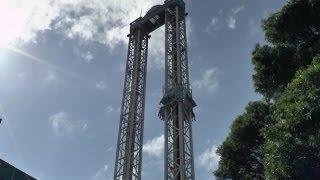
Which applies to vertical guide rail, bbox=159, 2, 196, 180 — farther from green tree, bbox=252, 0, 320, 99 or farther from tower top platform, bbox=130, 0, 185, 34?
green tree, bbox=252, 0, 320, 99

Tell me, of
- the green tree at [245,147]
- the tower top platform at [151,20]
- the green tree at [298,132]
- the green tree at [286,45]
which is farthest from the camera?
the tower top platform at [151,20]

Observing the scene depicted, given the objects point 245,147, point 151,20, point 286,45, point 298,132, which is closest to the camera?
point 298,132

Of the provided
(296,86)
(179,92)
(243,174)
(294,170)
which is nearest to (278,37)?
(296,86)

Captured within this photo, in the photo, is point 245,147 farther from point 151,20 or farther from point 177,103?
point 151,20

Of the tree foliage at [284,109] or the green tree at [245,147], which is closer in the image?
the tree foliage at [284,109]

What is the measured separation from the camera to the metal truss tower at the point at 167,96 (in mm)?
38219

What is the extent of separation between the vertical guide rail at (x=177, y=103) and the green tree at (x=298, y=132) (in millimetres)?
15673

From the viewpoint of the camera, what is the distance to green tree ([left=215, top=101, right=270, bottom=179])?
35000mm

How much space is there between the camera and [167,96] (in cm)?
4119

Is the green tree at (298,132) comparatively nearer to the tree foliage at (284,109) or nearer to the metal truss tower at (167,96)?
the tree foliage at (284,109)

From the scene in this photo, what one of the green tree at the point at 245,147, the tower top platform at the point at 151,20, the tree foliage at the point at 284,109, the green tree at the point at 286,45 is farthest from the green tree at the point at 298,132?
the tower top platform at the point at 151,20

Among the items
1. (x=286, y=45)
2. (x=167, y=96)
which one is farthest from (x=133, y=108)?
(x=286, y=45)

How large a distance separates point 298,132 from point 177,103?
66.4 feet

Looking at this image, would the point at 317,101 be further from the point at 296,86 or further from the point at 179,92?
the point at 179,92
